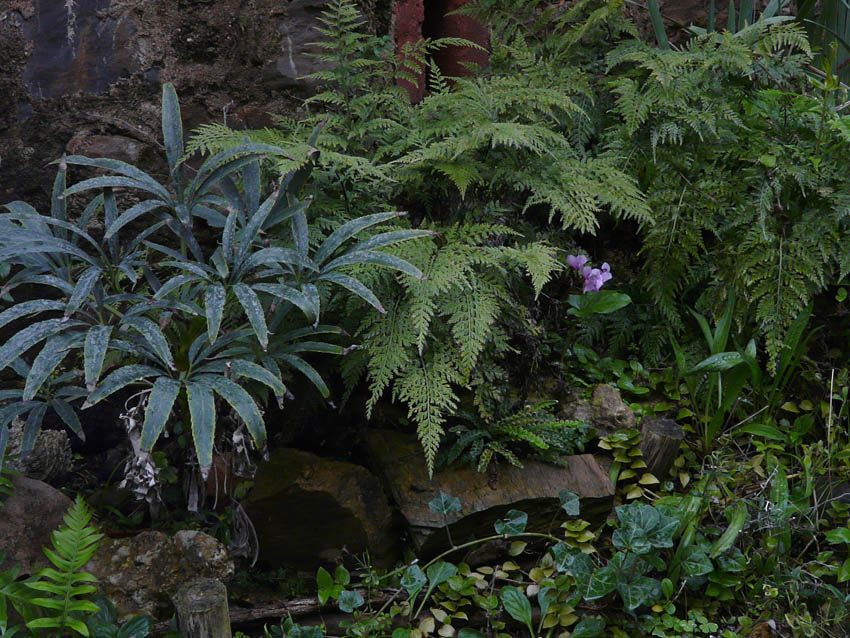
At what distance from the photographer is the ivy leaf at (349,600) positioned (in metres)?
2.46

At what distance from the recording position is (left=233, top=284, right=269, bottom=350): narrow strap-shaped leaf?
2.23 m

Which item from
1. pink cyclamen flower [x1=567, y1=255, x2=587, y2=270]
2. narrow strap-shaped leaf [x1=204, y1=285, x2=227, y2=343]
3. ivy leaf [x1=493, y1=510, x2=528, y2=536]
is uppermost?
narrow strap-shaped leaf [x1=204, y1=285, x2=227, y2=343]

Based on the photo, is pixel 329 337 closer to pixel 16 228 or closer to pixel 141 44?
pixel 16 228

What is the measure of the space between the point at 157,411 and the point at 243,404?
24 cm

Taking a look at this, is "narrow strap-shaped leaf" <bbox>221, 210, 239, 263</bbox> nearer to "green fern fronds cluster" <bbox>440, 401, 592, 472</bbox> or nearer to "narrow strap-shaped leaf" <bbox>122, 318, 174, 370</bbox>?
"narrow strap-shaped leaf" <bbox>122, 318, 174, 370</bbox>

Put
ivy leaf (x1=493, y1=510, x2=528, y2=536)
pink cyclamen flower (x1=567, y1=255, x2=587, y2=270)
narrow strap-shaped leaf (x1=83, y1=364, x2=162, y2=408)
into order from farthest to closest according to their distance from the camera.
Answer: pink cyclamen flower (x1=567, y1=255, x2=587, y2=270) < ivy leaf (x1=493, y1=510, x2=528, y2=536) < narrow strap-shaped leaf (x1=83, y1=364, x2=162, y2=408)

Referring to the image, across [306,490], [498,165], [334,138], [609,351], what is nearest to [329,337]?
[306,490]

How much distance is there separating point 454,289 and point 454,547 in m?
0.92

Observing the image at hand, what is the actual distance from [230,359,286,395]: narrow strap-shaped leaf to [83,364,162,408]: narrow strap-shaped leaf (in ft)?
0.76

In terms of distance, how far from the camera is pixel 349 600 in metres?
2.48

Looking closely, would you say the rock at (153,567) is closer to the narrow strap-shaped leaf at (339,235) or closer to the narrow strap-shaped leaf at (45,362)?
the narrow strap-shaped leaf at (45,362)

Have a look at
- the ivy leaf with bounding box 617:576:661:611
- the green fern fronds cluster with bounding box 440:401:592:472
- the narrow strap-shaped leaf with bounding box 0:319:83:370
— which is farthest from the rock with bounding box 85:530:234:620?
the ivy leaf with bounding box 617:576:661:611

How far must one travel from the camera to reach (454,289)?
2826 mm

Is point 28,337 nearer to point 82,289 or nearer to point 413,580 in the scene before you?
point 82,289
